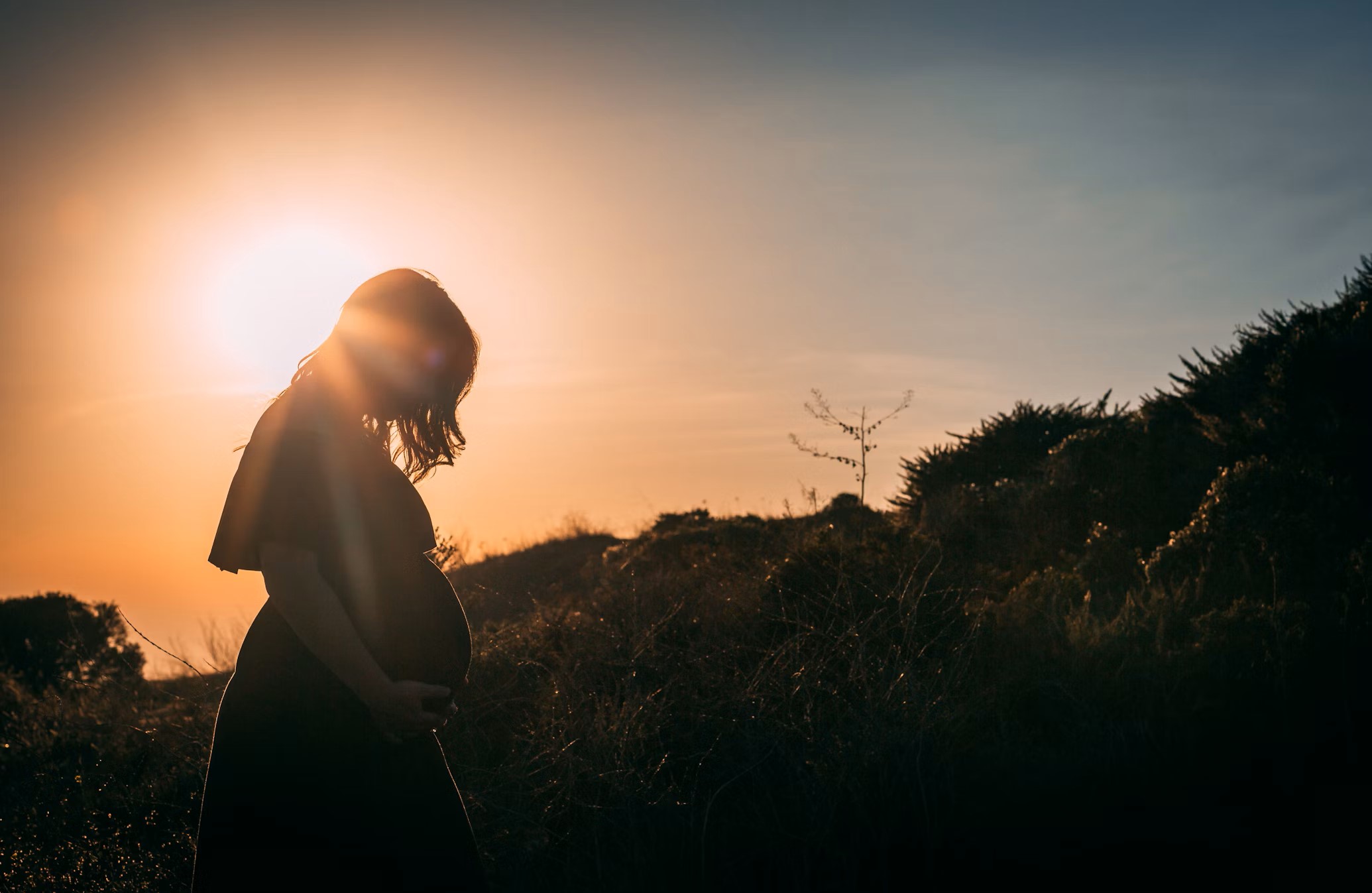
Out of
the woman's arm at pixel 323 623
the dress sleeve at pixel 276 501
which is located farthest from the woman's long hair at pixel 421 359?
the woman's arm at pixel 323 623

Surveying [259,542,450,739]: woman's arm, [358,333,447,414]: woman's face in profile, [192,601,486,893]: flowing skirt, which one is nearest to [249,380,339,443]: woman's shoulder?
[358,333,447,414]: woman's face in profile

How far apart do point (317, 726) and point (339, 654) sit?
0.90 ft

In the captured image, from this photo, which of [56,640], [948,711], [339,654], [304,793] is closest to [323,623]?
[339,654]

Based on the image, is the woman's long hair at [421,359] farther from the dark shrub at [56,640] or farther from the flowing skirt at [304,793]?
the dark shrub at [56,640]

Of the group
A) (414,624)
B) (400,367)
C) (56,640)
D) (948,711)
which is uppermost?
(400,367)

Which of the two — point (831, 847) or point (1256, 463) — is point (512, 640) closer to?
point (831, 847)

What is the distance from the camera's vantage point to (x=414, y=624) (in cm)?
241

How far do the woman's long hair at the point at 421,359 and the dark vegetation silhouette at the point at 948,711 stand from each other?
2536mm

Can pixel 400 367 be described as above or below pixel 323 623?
above

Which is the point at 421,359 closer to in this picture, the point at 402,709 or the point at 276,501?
the point at 276,501


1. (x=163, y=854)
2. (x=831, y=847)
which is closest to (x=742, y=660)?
(x=831, y=847)

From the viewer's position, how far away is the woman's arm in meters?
2.07

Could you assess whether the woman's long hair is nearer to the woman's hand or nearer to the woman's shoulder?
the woman's shoulder

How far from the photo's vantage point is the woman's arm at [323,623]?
207 cm
